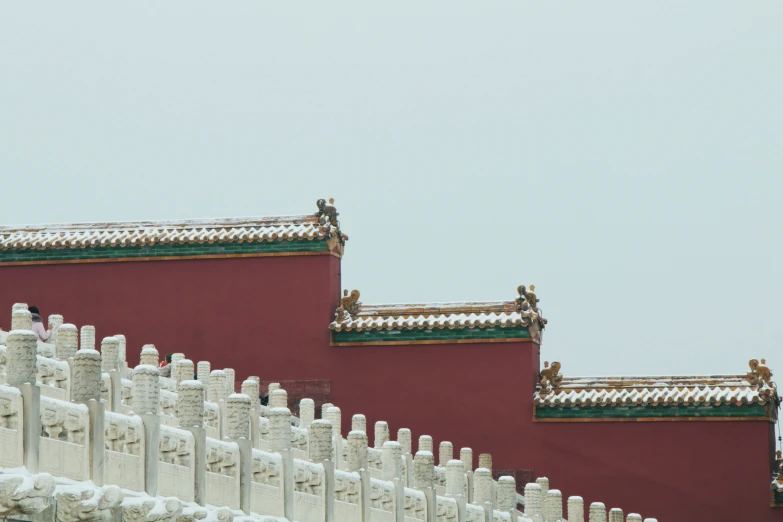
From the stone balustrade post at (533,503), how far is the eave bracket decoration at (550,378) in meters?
4.87

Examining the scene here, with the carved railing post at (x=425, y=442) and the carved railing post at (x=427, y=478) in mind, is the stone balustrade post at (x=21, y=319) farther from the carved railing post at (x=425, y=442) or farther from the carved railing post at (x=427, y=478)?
the carved railing post at (x=425, y=442)

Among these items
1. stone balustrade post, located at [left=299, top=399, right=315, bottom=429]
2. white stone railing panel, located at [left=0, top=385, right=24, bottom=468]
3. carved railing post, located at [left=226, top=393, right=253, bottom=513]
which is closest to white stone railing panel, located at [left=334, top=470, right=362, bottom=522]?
carved railing post, located at [left=226, top=393, right=253, bottom=513]

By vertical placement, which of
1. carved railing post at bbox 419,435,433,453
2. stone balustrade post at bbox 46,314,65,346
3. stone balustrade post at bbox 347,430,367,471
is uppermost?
stone balustrade post at bbox 46,314,65,346

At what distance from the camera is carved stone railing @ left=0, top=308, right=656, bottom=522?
728cm

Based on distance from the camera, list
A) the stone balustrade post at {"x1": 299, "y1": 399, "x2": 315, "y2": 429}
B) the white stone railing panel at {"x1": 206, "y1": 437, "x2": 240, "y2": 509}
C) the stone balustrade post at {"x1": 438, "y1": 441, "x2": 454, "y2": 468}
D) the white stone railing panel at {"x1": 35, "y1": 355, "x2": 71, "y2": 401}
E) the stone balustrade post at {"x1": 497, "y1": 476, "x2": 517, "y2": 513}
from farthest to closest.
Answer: the stone balustrade post at {"x1": 438, "y1": 441, "x2": 454, "y2": 468}, the stone balustrade post at {"x1": 299, "y1": 399, "x2": 315, "y2": 429}, the stone balustrade post at {"x1": 497, "y1": 476, "x2": 517, "y2": 513}, the white stone railing panel at {"x1": 35, "y1": 355, "x2": 71, "y2": 401}, the white stone railing panel at {"x1": 206, "y1": 437, "x2": 240, "y2": 509}

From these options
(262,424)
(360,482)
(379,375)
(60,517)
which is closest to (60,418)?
(60,517)

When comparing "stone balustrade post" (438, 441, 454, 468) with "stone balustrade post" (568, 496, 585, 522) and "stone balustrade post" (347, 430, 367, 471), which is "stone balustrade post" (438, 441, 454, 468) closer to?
"stone balustrade post" (568, 496, 585, 522)

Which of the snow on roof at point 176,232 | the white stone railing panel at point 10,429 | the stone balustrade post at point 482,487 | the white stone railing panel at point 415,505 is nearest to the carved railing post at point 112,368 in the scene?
the white stone railing panel at point 415,505

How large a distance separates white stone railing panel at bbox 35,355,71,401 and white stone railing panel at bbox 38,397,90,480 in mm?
2967

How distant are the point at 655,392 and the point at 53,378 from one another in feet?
30.9

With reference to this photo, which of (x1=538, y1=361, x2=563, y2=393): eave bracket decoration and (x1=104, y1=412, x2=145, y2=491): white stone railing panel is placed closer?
(x1=104, y1=412, x2=145, y2=491): white stone railing panel

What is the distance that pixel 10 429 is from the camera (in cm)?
715

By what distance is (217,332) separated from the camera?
62.3 ft

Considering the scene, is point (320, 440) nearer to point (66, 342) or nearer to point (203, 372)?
point (66, 342)
